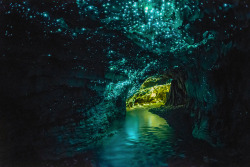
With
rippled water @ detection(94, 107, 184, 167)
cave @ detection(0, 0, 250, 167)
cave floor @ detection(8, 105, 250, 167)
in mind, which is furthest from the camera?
rippled water @ detection(94, 107, 184, 167)

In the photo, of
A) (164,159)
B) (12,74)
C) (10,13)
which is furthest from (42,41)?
(164,159)

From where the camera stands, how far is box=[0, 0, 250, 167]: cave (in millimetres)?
3076

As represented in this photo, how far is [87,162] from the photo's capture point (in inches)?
155

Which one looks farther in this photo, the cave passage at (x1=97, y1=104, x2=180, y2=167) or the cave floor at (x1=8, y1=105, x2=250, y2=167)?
the cave passage at (x1=97, y1=104, x2=180, y2=167)

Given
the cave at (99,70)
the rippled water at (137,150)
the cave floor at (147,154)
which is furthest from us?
the rippled water at (137,150)

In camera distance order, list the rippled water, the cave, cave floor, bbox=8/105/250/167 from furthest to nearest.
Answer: the rippled water → cave floor, bbox=8/105/250/167 → the cave

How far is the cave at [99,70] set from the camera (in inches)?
121

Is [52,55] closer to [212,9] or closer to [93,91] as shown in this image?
[93,91]

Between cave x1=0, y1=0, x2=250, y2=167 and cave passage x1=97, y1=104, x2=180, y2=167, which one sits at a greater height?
cave x1=0, y1=0, x2=250, y2=167

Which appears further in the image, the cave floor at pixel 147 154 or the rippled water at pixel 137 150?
the rippled water at pixel 137 150

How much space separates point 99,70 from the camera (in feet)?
16.1

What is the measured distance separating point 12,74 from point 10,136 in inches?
53.0

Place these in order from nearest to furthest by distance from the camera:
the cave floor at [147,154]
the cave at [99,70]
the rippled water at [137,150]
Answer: the cave at [99,70] < the cave floor at [147,154] < the rippled water at [137,150]

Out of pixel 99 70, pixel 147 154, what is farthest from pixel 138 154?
pixel 99 70
